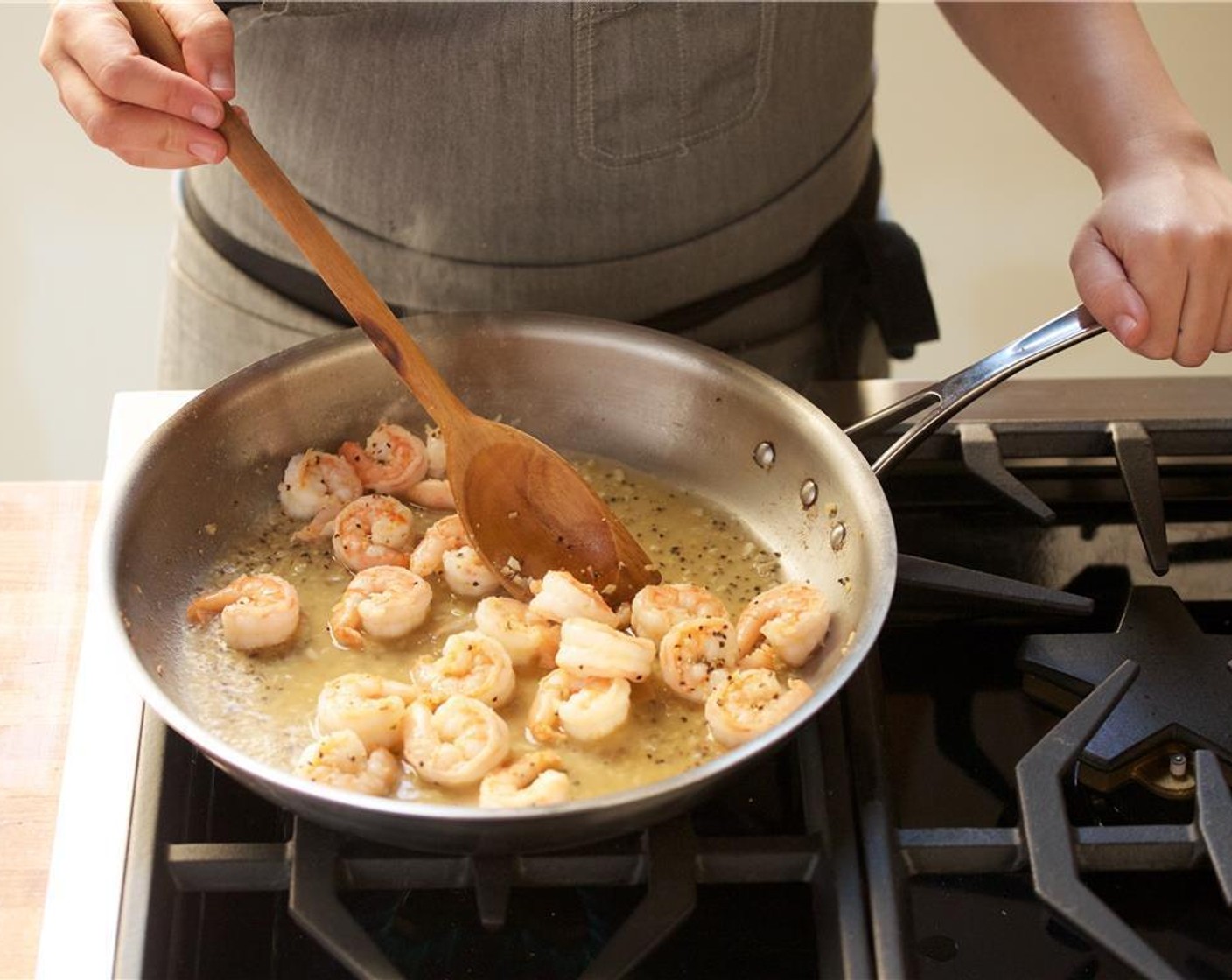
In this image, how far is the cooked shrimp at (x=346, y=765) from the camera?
87cm

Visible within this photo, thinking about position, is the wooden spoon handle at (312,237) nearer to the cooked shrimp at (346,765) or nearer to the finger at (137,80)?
the finger at (137,80)

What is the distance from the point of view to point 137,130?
3.28 feet

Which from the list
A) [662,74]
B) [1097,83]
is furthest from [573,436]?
[1097,83]

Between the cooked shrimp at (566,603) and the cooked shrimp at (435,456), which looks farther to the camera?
the cooked shrimp at (435,456)

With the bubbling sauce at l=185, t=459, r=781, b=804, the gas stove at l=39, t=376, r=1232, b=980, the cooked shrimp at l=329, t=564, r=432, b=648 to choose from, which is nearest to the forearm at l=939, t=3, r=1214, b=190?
the gas stove at l=39, t=376, r=1232, b=980

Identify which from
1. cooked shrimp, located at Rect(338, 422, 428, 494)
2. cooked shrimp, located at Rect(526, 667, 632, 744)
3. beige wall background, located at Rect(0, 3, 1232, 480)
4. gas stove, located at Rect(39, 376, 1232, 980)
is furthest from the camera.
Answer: beige wall background, located at Rect(0, 3, 1232, 480)

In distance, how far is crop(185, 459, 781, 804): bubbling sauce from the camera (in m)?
0.95

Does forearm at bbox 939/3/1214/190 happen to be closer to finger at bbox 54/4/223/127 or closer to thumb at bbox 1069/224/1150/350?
thumb at bbox 1069/224/1150/350

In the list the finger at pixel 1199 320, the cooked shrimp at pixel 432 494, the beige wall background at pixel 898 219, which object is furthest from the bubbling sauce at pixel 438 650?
the beige wall background at pixel 898 219

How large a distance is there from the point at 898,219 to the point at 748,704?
6.31 feet

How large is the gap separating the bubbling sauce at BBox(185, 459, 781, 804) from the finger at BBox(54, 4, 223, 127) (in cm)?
33

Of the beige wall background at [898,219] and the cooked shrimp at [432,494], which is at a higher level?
the cooked shrimp at [432,494]

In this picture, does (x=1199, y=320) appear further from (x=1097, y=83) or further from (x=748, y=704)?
(x=748, y=704)

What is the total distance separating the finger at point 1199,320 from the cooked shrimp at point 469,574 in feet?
1.83
